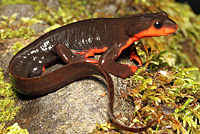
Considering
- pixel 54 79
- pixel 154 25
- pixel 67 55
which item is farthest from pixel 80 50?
pixel 154 25

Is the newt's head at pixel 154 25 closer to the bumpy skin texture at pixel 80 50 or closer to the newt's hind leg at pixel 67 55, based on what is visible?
the bumpy skin texture at pixel 80 50

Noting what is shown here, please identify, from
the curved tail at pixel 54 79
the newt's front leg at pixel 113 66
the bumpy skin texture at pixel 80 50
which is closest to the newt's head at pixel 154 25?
the bumpy skin texture at pixel 80 50

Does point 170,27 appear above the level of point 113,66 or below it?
above

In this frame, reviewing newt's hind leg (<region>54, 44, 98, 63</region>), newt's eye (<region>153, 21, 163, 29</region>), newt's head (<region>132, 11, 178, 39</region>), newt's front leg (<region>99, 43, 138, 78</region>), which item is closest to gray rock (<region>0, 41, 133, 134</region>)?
newt's front leg (<region>99, 43, 138, 78</region>)

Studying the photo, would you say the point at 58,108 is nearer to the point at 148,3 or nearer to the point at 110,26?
the point at 110,26

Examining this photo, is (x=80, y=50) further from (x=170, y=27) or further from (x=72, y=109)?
(x=170, y=27)
